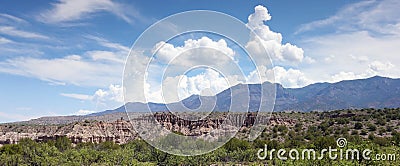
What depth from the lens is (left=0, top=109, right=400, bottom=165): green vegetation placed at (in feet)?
136

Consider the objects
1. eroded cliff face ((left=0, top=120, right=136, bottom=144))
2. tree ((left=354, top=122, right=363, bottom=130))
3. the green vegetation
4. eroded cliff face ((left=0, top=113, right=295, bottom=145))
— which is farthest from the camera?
eroded cliff face ((left=0, top=120, right=136, bottom=144))

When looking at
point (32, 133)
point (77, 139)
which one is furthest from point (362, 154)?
point (32, 133)

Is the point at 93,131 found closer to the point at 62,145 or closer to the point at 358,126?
the point at 62,145

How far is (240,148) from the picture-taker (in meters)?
53.0

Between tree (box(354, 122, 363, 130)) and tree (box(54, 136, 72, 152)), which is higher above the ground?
tree (box(354, 122, 363, 130))

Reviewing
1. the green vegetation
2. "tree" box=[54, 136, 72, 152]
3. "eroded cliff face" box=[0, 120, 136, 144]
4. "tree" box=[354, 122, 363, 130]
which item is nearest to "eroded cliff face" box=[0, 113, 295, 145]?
"eroded cliff face" box=[0, 120, 136, 144]

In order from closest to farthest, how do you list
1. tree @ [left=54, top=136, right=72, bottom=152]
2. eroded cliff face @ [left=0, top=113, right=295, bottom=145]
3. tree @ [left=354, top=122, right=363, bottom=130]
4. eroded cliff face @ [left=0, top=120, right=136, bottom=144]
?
tree @ [left=54, top=136, right=72, bottom=152]
tree @ [left=354, top=122, right=363, bottom=130]
eroded cliff face @ [left=0, top=113, right=295, bottom=145]
eroded cliff face @ [left=0, top=120, right=136, bottom=144]

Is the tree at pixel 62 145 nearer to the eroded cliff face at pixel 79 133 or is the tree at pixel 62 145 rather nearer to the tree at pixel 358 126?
the eroded cliff face at pixel 79 133

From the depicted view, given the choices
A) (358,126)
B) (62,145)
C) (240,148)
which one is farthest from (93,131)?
(358,126)

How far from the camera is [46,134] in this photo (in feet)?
249

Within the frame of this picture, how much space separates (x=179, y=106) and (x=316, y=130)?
58474mm

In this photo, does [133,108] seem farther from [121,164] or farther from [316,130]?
[316,130]

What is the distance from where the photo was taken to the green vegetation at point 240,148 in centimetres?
4134

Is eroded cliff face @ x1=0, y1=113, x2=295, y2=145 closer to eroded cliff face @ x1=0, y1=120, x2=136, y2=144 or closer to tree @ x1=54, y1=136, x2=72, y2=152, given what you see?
eroded cliff face @ x1=0, y1=120, x2=136, y2=144
